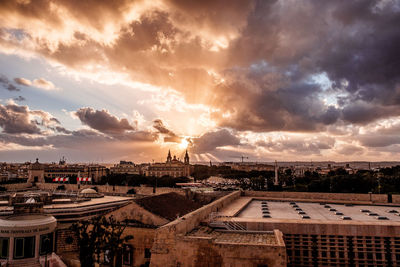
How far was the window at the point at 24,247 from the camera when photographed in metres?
21.8

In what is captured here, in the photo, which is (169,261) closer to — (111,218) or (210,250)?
(210,250)

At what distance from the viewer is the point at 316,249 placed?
17.1 meters

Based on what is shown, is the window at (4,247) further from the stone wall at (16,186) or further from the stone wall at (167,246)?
the stone wall at (16,186)

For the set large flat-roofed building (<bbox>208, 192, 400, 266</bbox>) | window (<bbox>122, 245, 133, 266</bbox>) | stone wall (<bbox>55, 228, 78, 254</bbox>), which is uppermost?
large flat-roofed building (<bbox>208, 192, 400, 266</bbox>)

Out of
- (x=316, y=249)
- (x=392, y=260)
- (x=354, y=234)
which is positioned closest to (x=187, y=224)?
(x=316, y=249)

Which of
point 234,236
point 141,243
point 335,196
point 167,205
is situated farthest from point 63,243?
point 335,196

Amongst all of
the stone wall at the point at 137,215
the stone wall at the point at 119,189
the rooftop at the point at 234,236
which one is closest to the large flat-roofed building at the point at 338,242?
the rooftop at the point at 234,236

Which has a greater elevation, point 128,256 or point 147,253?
point 147,253

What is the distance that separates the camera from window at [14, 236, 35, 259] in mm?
21844

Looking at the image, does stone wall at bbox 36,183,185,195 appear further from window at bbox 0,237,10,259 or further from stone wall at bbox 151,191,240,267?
stone wall at bbox 151,191,240,267

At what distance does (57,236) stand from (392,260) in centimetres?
2917

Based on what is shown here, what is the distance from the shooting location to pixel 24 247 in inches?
867

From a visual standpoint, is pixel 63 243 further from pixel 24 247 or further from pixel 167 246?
pixel 167 246

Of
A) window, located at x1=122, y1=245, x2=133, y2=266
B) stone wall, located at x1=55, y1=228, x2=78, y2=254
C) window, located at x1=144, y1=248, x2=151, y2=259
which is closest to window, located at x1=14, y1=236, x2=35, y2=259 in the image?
window, located at x1=122, y1=245, x2=133, y2=266
